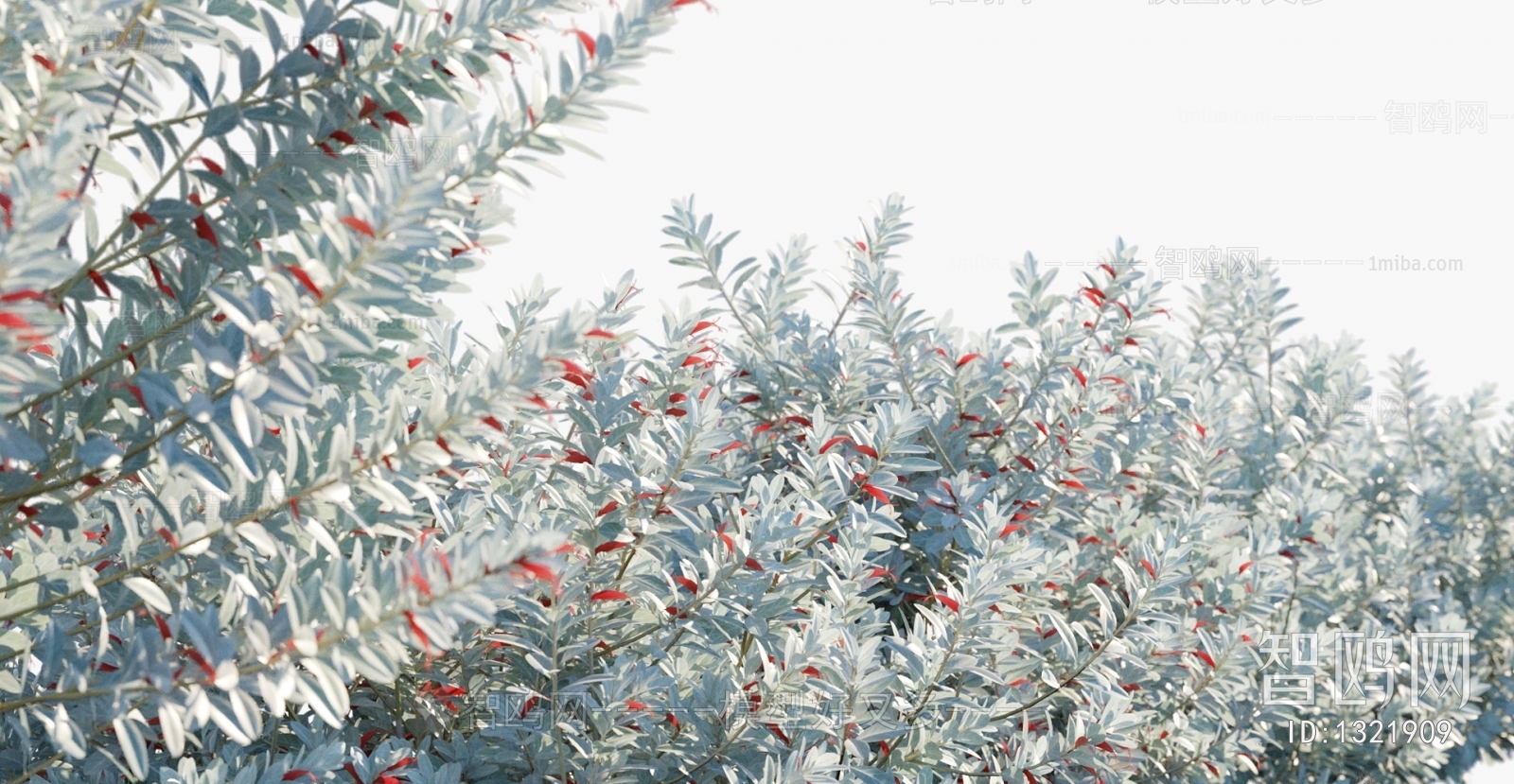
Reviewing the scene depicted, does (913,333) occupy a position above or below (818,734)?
above

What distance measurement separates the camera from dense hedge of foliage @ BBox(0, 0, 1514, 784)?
1.63 metres

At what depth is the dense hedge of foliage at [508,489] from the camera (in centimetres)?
163

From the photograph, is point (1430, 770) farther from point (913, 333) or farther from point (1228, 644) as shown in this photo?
point (913, 333)

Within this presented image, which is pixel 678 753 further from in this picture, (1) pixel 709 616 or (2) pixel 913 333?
(2) pixel 913 333

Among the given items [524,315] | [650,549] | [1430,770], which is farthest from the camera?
[1430,770]

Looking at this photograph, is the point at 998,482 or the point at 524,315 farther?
the point at 998,482

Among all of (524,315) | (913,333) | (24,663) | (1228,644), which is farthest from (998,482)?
(24,663)

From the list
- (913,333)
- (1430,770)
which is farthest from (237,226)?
(1430,770)

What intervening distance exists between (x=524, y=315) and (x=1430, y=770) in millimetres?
5391

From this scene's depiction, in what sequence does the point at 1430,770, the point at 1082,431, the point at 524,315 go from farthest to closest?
the point at 1430,770 → the point at 1082,431 → the point at 524,315

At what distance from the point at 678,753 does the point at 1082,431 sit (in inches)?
81.2

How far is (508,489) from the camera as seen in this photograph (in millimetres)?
3328

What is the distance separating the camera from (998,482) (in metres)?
4.17

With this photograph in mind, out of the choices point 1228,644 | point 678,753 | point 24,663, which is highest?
point 24,663
